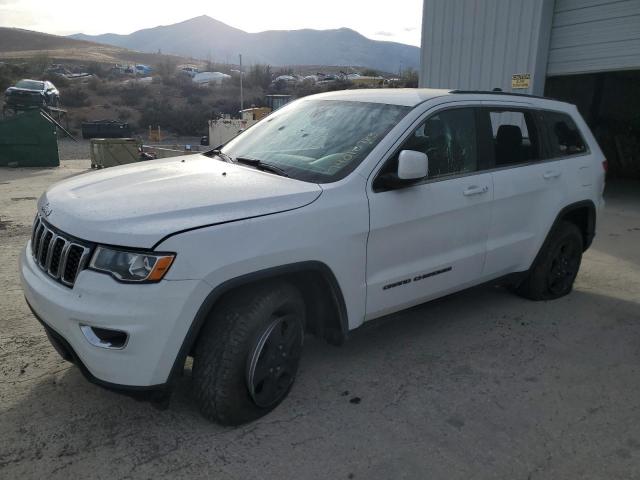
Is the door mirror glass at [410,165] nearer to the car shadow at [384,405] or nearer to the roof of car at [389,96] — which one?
the roof of car at [389,96]

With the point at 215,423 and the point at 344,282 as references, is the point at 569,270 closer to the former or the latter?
the point at 344,282

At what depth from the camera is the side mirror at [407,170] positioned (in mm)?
3047

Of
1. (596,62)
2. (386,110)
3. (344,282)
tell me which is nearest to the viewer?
(344,282)

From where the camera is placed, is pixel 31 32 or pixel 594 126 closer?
pixel 594 126

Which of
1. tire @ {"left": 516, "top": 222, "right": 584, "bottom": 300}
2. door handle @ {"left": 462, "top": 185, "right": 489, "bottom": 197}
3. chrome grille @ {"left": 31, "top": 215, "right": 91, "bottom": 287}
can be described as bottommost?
tire @ {"left": 516, "top": 222, "right": 584, "bottom": 300}

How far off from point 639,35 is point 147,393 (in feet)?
30.3

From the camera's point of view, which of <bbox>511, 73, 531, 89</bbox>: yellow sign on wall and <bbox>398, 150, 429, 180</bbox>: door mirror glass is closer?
<bbox>398, 150, 429, 180</bbox>: door mirror glass

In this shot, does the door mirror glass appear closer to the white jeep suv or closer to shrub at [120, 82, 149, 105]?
the white jeep suv

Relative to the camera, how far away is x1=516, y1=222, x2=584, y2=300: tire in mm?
4633

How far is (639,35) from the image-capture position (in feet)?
27.7

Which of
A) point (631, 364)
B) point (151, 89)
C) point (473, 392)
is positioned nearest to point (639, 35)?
point (631, 364)

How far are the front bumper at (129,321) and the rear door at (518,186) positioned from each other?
8.01ft

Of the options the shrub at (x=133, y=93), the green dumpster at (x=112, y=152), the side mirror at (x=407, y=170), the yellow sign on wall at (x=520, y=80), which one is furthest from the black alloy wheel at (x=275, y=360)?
the shrub at (x=133, y=93)

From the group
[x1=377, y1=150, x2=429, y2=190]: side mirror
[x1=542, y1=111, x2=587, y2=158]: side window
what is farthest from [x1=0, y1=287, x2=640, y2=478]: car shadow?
[x1=542, y1=111, x2=587, y2=158]: side window
